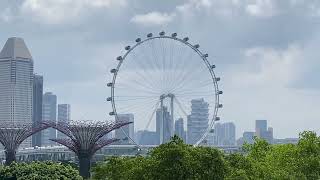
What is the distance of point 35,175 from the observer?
247ft

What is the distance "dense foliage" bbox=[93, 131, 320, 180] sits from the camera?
49.7 m

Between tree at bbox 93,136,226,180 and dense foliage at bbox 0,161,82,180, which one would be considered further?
dense foliage at bbox 0,161,82,180

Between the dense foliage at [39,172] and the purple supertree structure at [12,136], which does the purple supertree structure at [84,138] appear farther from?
the dense foliage at [39,172]

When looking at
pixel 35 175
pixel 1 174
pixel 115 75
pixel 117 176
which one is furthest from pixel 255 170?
pixel 115 75

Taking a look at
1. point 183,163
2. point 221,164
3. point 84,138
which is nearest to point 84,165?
point 84,138

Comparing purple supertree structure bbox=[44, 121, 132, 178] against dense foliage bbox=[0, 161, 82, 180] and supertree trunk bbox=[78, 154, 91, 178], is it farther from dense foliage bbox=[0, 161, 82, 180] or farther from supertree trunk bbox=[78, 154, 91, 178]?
dense foliage bbox=[0, 161, 82, 180]

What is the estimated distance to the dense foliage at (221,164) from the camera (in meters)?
49.7

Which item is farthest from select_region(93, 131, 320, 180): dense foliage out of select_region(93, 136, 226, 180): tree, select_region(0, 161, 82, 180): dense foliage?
select_region(0, 161, 82, 180): dense foliage

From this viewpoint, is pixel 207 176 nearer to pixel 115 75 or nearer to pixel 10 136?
pixel 115 75

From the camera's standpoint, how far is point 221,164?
51.1m

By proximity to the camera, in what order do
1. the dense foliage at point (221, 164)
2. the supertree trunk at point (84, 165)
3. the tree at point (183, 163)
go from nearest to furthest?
the tree at point (183, 163) < the dense foliage at point (221, 164) < the supertree trunk at point (84, 165)

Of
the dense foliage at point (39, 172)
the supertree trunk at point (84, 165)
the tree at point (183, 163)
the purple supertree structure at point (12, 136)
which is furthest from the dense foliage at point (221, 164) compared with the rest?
the purple supertree structure at point (12, 136)

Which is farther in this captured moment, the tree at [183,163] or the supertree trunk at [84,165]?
the supertree trunk at [84,165]

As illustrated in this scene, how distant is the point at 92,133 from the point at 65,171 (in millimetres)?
37679
